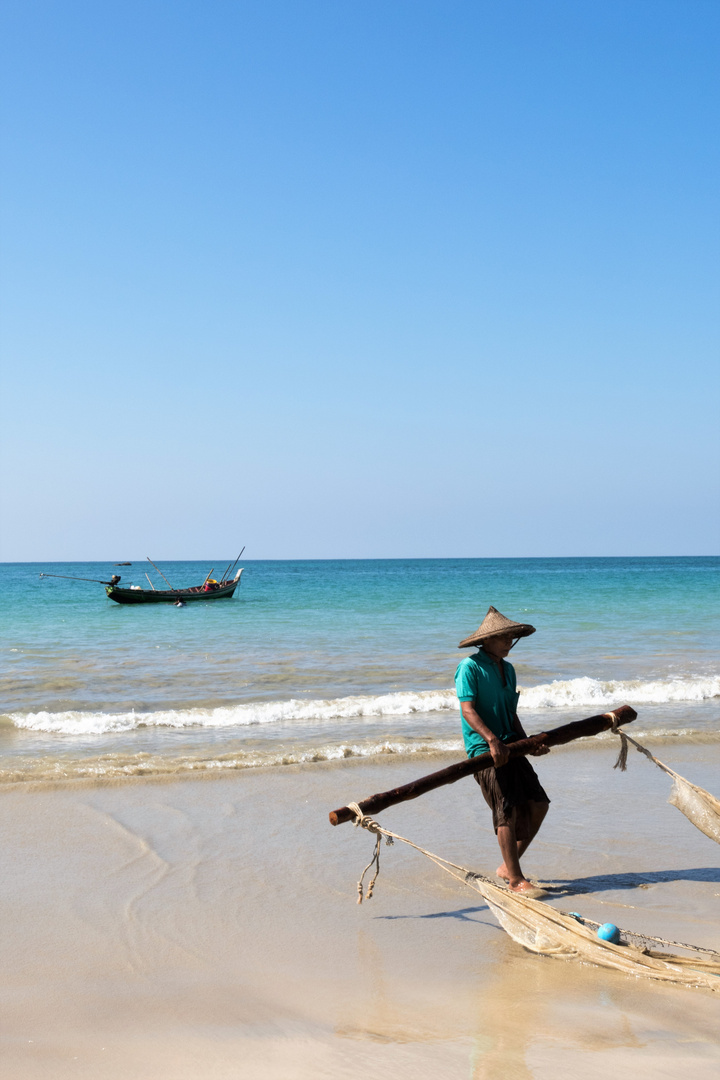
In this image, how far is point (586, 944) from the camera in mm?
3492

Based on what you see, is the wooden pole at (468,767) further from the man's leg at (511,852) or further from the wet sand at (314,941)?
the wet sand at (314,941)

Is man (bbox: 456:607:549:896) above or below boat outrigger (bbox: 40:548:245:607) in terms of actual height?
above

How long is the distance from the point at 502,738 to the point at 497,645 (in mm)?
461

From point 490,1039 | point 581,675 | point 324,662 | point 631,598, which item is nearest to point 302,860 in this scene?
point 490,1039

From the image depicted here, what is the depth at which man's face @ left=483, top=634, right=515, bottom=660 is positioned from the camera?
4.36 m

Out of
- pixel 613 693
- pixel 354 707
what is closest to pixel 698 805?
pixel 354 707

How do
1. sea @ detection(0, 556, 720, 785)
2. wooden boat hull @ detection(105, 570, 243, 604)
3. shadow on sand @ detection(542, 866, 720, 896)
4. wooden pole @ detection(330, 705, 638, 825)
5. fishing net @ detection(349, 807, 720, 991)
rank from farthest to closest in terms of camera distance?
wooden boat hull @ detection(105, 570, 243, 604)
sea @ detection(0, 556, 720, 785)
shadow on sand @ detection(542, 866, 720, 896)
wooden pole @ detection(330, 705, 638, 825)
fishing net @ detection(349, 807, 720, 991)

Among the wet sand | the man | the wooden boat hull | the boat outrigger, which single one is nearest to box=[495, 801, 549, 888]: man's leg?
the man

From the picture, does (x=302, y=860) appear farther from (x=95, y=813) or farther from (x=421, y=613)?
(x=421, y=613)

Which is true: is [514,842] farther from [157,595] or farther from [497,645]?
[157,595]

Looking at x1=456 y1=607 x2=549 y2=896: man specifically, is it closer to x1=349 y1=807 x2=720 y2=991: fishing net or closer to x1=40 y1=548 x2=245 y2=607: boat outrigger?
x1=349 y1=807 x2=720 y2=991: fishing net

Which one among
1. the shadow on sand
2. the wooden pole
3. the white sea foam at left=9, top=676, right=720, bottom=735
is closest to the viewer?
the wooden pole

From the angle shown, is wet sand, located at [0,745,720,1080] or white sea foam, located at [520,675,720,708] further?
white sea foam, located at [520,675,720,708]

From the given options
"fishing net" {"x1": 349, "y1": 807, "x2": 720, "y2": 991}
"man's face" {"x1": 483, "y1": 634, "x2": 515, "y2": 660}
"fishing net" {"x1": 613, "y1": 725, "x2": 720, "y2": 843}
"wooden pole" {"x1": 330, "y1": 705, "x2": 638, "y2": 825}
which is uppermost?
"man's face" {"x1": 483, "y1": 634, "x2": 515, "y2": 660}
